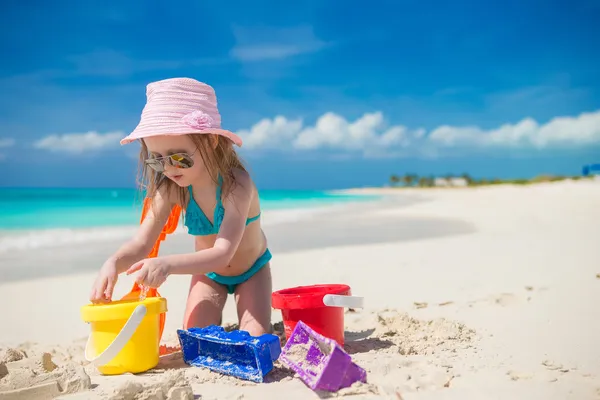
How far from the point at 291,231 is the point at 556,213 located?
5.35 meters

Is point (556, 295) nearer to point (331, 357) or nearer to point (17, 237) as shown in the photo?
point (331, 357)

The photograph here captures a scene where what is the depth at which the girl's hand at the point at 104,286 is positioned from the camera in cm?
252

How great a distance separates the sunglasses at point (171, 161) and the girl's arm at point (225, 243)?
0.27m

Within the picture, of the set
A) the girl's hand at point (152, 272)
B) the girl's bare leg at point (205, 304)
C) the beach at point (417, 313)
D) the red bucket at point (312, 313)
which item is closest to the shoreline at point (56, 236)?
the beach at point (417, 313)

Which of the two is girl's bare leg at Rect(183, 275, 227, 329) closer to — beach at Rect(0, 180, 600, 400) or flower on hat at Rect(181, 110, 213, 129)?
beach at Rect(0, 180, 600, 400)

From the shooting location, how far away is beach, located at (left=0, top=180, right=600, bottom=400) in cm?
211

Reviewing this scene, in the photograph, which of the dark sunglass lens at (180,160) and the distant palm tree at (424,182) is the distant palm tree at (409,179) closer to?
the distant palm tree at (424,182)

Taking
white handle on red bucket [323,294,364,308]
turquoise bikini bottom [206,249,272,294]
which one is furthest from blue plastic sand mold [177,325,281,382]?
turquoise bikini bottom [206,249,272,294]

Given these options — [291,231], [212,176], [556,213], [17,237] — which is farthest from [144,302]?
[556,213]

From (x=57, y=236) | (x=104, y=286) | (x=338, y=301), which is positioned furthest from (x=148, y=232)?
(x=57, y=236)

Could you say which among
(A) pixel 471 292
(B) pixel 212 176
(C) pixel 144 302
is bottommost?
(A) pixel 471 292

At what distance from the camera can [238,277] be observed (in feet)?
10.2

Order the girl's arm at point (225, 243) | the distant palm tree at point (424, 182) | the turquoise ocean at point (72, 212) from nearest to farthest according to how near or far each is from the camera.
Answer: the girl's arm at point (225, 243) → the turquoise ocean at point (72, 212) → the distant palm tree at point (424, 182)

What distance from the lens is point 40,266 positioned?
5.83 meters
